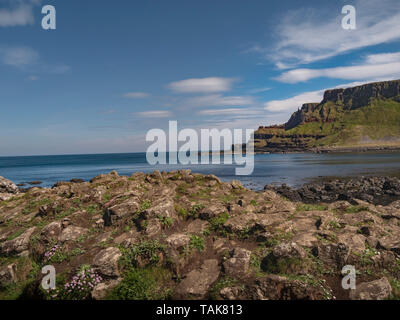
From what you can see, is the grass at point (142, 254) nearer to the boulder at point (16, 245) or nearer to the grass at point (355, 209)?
the boulder at point (16, 245)

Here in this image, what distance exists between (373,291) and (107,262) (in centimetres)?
1120

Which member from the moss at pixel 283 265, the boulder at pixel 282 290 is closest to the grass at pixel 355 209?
the moss at pixel 283 265

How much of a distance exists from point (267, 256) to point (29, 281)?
1130 centimetres

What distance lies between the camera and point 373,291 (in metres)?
9.80

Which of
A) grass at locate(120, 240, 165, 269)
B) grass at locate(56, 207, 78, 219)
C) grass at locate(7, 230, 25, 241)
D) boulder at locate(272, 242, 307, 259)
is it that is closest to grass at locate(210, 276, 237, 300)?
boulder at locate(272, 242, 307, 259)

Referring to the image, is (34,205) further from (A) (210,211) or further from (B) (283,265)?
(B) (283,265)

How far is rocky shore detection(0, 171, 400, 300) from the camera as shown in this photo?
1034 cm

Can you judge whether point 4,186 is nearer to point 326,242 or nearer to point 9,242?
point 9,242

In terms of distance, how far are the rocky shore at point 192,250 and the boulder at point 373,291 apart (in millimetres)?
36

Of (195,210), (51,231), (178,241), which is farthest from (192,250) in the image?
(51,231)

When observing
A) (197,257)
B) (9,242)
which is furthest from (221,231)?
(9,242)

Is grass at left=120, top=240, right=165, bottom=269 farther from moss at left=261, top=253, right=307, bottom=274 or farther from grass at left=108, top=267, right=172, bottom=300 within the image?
moss at left=261, top=253, right=307, bottom=274

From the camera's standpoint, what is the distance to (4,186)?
3853 centimetres

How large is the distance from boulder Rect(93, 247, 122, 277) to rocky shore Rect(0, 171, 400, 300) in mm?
44
